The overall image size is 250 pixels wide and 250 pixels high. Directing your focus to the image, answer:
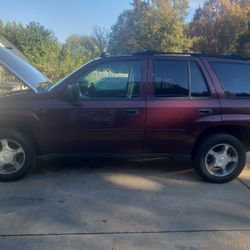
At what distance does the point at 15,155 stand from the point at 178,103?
2.37m

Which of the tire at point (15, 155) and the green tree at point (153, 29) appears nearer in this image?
the tire at point (15, 155)

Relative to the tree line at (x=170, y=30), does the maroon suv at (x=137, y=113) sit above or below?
below

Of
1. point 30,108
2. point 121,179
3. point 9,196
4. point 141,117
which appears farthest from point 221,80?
point 9,196

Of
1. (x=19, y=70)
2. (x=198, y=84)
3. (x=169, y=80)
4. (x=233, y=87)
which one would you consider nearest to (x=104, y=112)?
(x=169, y=80)

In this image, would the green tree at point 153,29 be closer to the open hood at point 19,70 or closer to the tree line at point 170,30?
the tree line at point 170,30

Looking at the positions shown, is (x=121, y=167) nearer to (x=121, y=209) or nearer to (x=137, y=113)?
(x=137, y=113)

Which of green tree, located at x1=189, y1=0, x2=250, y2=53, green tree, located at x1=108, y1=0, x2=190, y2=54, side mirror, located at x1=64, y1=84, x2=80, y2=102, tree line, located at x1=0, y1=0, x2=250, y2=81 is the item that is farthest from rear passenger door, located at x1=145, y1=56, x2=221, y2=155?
green tree, located at x1=189, y1=0, x2=250, y2=53

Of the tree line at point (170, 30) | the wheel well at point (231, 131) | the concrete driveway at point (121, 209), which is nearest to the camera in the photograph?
the concrete driveway at point (121, 209)

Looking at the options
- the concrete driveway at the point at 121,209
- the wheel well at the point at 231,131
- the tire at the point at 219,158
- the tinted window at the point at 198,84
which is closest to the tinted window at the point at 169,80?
the tinted window at the point at 198,84

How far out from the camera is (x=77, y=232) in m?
3.62

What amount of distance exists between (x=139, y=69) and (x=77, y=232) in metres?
2.42

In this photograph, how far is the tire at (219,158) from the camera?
514cm

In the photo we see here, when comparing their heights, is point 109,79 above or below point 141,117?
above

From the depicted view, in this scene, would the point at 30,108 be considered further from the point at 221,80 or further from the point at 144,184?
the point at 221,80
